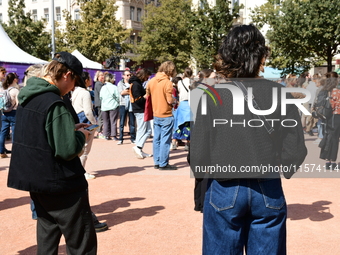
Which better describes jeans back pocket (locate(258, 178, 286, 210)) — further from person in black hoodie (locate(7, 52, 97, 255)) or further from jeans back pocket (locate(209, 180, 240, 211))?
person in black hoodie (locate(7, 52, 97, 255))

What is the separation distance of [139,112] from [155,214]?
5208 millimetres

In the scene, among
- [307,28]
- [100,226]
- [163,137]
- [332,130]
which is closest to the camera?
[100,226]

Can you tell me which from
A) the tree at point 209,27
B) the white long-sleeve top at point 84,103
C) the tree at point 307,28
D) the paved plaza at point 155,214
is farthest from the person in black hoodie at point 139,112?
the tree at point 209,27

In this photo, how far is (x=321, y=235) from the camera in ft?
16.0

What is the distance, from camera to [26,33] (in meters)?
41.0

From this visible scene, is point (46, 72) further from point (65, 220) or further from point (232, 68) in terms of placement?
point (232, 68)

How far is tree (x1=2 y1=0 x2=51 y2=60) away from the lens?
4078 centimetres

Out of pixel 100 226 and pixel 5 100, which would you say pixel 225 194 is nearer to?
pixel 100 226

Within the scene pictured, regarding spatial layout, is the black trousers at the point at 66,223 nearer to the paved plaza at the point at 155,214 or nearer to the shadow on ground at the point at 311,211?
the paved plaza at the point at 155,214

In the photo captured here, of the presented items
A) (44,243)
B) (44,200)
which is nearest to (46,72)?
(44,200)

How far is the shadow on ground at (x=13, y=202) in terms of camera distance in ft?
20.3

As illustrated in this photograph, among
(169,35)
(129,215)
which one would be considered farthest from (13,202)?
(169,35)

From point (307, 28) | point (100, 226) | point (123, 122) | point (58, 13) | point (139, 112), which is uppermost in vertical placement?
point (58, 13)

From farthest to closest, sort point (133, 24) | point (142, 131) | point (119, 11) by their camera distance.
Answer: point (133, 24) < point (119, 11) < point (142, 131)
